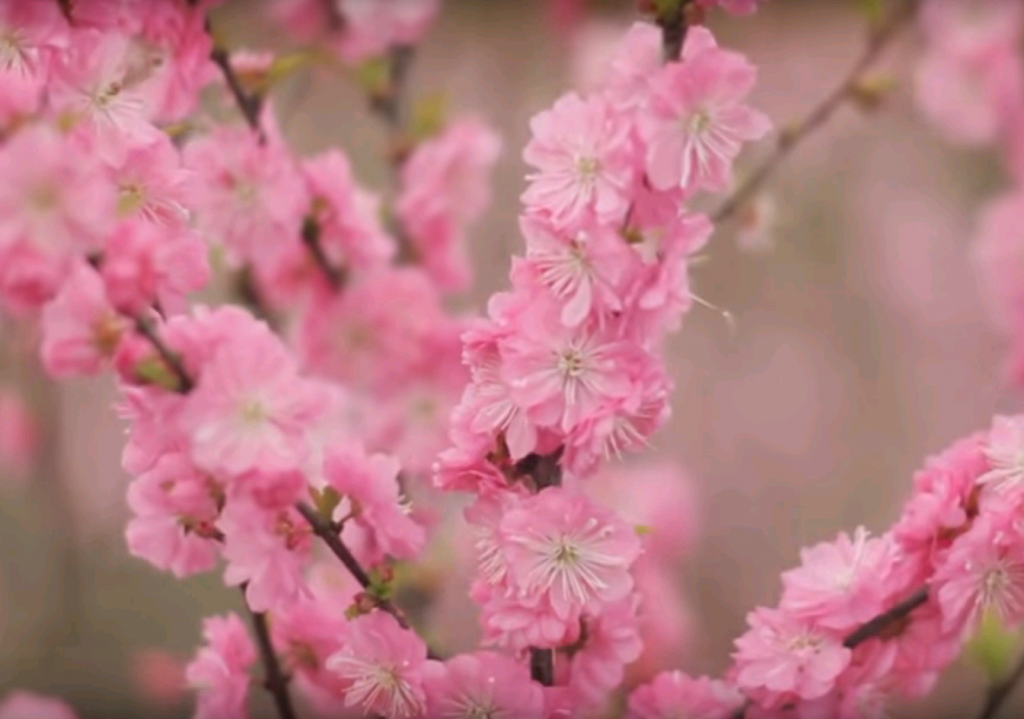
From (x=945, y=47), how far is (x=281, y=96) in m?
0.66

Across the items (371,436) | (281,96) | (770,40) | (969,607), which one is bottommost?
(969,607)

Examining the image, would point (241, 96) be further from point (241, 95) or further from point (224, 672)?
point (224, 672)

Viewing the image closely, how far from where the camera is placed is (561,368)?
745mm

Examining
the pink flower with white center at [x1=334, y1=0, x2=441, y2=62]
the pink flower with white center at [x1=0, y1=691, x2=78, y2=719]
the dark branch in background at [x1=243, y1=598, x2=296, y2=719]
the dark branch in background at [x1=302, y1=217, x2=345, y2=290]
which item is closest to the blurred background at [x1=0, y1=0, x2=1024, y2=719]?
the pink flower with white center at [x1=334, y1=0, x2=441, y2=62]

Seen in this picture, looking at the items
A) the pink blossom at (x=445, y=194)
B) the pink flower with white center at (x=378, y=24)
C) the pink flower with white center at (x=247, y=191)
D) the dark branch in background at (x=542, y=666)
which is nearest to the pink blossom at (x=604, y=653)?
the dark branch in background at (x=542, y=666)

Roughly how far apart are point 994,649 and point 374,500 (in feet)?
1.26

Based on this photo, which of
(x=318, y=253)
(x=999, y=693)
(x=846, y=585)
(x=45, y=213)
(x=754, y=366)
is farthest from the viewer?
(x=754, y=366)

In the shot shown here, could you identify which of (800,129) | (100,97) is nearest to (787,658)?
(100,97)

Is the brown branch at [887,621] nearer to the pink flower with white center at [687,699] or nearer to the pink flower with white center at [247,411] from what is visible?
the pink flower with white center at [687,699]

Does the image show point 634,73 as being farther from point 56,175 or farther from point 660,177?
point 56,175

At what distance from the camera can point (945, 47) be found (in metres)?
1.59

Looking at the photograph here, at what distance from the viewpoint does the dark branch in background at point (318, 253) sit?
1086 mm

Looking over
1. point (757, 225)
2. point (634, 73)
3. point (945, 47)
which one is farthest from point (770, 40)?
point (634, 73)

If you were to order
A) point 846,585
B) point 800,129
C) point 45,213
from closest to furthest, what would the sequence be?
point 45,213
point 846,585
point 800,129
